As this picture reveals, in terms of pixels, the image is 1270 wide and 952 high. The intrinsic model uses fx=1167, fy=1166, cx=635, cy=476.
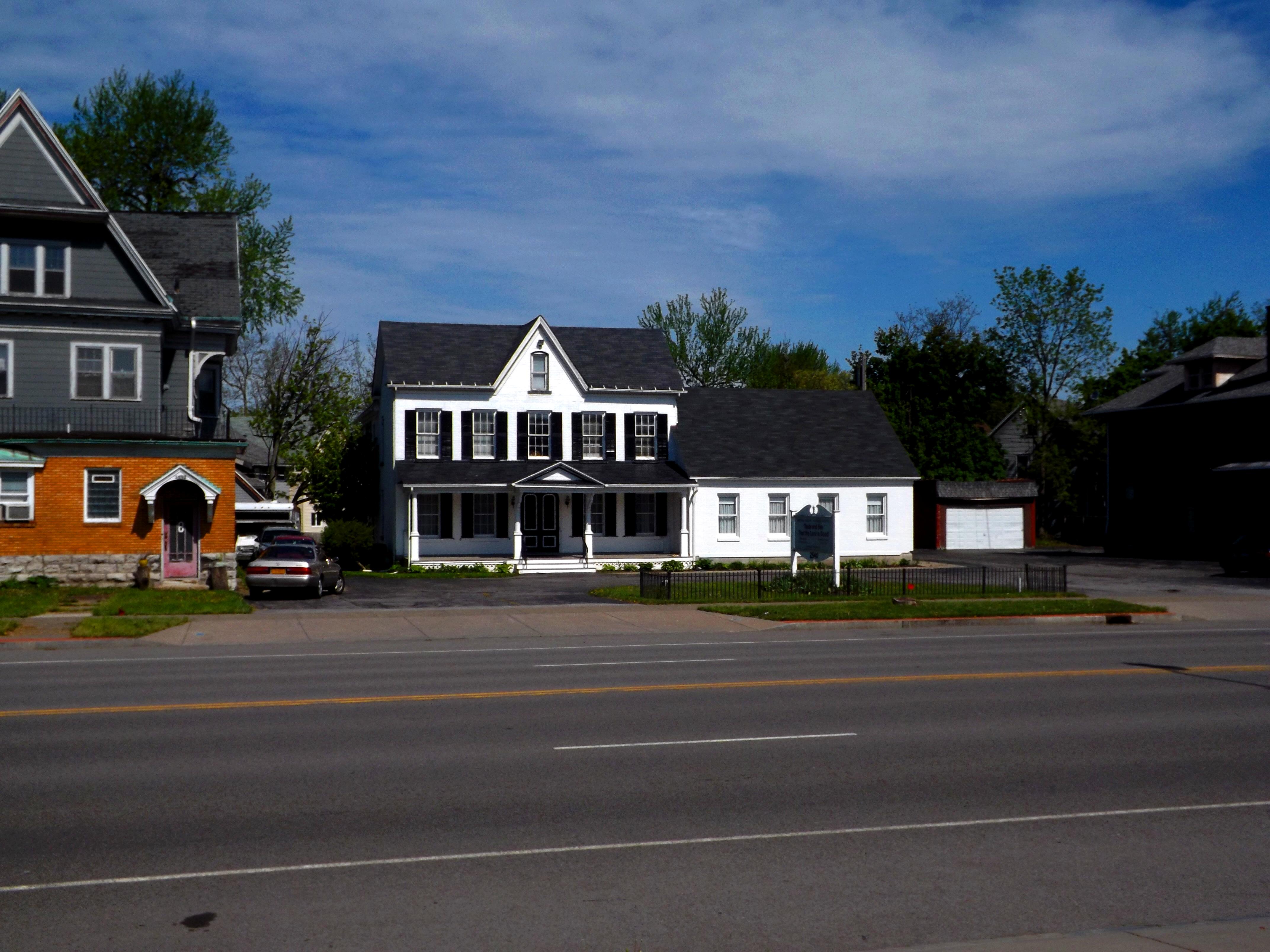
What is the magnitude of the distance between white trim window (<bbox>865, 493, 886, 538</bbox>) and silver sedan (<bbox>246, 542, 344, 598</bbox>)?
24622mm

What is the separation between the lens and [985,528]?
5944 centimetres

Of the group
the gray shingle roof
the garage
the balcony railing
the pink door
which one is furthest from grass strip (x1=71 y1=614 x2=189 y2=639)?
the garage

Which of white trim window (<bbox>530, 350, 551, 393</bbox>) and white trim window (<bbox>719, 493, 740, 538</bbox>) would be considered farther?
white trim window (<bbox>719, 493, 740, 538</bbox>)

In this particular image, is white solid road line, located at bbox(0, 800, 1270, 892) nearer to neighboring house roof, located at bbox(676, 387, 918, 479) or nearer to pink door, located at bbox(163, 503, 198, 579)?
pink door, located at bbox(163, 503, 198, 579)

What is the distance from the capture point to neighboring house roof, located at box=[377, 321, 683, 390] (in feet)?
151

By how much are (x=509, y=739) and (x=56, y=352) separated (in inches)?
1080

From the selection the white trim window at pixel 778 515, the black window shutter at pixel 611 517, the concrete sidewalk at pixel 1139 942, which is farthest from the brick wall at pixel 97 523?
the concrete sidewalk at pixel 1139 942

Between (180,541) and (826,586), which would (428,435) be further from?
(826,586)

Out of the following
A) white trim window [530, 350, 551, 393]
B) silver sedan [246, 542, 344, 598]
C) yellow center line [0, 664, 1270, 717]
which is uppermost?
white trim window [530, 350, 551, 393]

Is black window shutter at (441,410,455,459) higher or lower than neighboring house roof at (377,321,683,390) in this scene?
lower

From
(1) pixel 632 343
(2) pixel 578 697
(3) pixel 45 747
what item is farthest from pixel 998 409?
(3) pixel 45 747

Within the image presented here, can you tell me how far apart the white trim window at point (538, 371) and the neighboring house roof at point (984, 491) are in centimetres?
2275

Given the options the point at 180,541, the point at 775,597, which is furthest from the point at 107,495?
the point at 775,597

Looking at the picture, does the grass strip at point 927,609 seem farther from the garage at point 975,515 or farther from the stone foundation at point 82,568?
the garage at point 975,515
